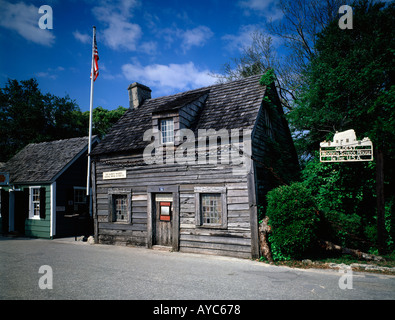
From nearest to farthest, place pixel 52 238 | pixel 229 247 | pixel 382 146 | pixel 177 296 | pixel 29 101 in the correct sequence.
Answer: pixel 177 296
pixel 382 146
pixel 229 247
pixel 52 238
pixel 29 101

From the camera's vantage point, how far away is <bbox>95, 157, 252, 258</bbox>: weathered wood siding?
8.86m

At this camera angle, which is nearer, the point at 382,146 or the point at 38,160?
the point at 382,146

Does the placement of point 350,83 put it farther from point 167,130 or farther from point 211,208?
point 167,130

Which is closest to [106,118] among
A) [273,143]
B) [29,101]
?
[29,101]

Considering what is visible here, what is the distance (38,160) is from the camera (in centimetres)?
1706

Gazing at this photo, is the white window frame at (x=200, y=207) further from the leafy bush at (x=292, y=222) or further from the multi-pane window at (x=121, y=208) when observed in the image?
the multi-pane window at (x=121, y=208)

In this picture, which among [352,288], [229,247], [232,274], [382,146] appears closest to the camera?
[352,288]

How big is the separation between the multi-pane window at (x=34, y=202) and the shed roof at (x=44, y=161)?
828mm

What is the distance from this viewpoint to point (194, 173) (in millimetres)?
9859

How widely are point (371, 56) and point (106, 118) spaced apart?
89.5 ft

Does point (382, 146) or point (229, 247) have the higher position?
point (382, 146)

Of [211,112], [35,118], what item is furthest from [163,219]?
[35,118]

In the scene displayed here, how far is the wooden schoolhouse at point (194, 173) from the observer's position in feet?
29.6
